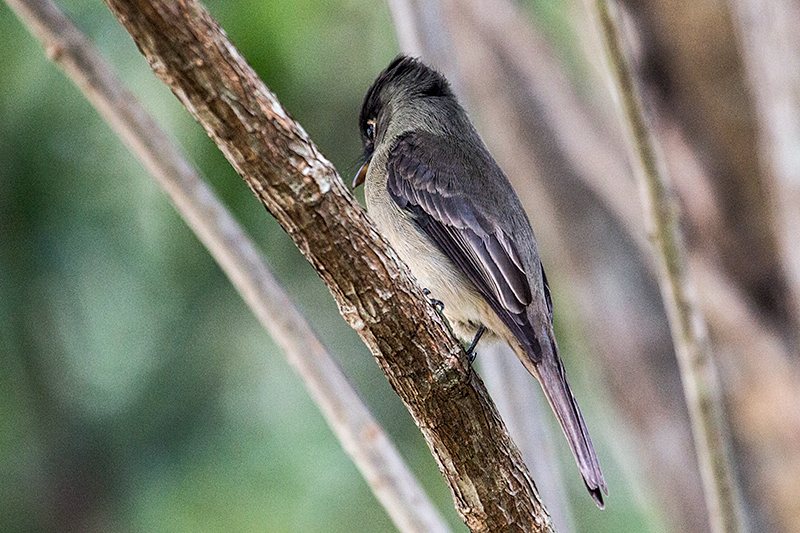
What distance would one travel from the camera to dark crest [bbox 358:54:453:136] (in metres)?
3.90

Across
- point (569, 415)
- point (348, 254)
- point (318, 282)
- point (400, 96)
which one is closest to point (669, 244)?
point (569, 415)

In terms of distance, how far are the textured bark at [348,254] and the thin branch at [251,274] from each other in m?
→ 0.29

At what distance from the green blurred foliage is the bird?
6.66 feet

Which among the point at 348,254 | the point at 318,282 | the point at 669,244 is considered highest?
the point at 318,282

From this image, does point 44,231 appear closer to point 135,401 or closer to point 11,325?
point 11,325

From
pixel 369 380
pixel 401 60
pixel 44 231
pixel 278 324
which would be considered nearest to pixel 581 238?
pixel 401 60

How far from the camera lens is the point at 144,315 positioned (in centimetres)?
623

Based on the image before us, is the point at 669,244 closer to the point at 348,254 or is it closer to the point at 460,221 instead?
the point at 460,221

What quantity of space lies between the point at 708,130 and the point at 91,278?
3960 millimetres

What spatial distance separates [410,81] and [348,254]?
A: 2.02m

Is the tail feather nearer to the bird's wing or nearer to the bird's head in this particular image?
the bird's wing

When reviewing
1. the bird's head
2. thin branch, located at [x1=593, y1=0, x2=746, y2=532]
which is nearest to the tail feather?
thin branch, located at [x1=593, y1=0, x2=746, y2=532]

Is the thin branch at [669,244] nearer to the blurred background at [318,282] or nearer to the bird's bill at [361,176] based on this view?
the blurred background at [318,282]

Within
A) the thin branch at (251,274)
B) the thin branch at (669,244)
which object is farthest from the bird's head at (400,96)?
the thin branch at (251,274)
